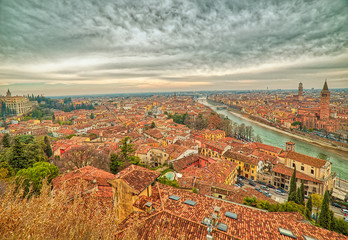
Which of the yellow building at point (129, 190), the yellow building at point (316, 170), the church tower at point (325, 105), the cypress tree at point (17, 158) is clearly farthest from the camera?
the church tower at point (325, 105)

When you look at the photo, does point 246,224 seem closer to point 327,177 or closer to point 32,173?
point 32,173

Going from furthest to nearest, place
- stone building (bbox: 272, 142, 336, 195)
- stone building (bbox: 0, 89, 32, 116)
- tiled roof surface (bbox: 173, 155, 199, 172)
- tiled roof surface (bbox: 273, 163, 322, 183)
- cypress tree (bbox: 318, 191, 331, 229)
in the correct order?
1. stone building (bbox: 0, 89, 32, 116)
2. tiled roof surface (bbox: 273, 163, 322, 183)
3. stone building (bbox: 272, 142, 336, 195)
4. tiled roof surface (bbox: 173, 155, 199, 172)
5. cypress tree (bbox: 318, 191, 331, 229)

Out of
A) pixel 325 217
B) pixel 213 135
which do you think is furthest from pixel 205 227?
pixel 213 135

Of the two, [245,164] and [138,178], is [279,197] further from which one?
[138,178]

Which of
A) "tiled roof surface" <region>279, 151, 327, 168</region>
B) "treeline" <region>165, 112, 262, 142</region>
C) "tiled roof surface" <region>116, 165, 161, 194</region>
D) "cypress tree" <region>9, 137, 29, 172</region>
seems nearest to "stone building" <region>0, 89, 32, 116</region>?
"treeline" <region>165, 112, 262, 142</region>

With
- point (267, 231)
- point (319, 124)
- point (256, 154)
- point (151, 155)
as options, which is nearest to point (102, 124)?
point (151, 155)

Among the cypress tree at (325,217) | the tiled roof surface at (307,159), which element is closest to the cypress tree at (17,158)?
the cypress tree at (325,217)

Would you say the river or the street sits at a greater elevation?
the street

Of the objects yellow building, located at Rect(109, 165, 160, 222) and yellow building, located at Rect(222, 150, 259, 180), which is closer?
yellow building, located at Rect(109, 165, 160, 222)

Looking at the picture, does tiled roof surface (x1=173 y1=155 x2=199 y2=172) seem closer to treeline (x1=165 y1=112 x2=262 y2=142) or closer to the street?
the street

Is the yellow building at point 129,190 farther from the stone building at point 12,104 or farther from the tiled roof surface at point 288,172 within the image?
the stone building at point 12,104

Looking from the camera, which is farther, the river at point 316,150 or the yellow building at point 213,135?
the yellow building at point 213,135
